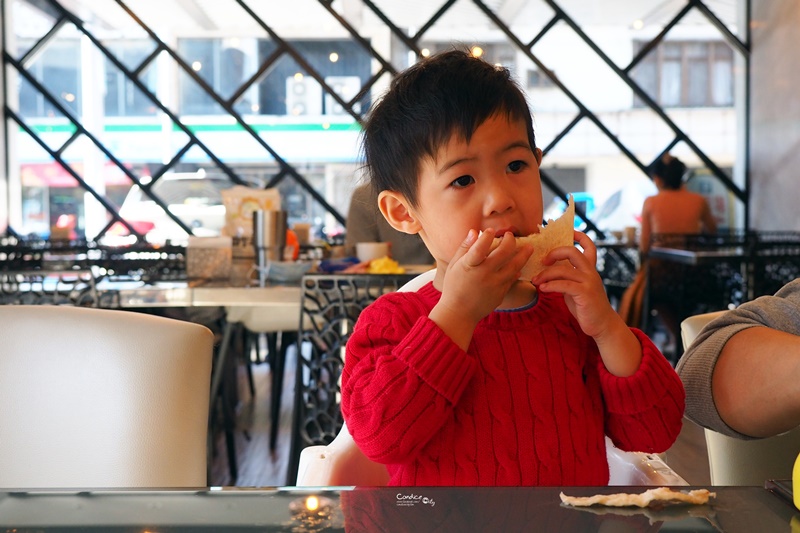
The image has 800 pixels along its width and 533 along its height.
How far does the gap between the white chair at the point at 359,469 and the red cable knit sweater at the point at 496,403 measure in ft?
0.22

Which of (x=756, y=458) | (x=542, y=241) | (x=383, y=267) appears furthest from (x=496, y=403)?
(x=383, y=267)

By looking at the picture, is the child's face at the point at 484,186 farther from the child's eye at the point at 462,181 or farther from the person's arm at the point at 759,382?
the person's arm at the point at 759,382

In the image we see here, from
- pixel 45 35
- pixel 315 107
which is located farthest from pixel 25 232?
pixel 315 107

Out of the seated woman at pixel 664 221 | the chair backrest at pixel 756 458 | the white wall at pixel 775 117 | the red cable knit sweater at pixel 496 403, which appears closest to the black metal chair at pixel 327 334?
the chair backrest at pixel 756 458

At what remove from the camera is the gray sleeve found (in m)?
1.10

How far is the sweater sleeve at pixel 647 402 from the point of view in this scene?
3.42 ft

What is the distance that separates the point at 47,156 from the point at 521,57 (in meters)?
4.02

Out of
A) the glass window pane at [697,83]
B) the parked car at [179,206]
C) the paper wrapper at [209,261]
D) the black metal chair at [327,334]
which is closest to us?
the black metal chair at [327,334]

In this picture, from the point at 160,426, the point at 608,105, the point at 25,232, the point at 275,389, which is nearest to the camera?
the point at 160,426

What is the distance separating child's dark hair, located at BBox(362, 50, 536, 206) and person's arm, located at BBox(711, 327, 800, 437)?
1.25ft

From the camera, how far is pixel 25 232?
7.62 meters

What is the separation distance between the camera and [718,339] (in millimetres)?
1113

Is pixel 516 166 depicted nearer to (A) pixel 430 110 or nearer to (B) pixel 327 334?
(A) pixel 430 110

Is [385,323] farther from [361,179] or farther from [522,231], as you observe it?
[361,179]
